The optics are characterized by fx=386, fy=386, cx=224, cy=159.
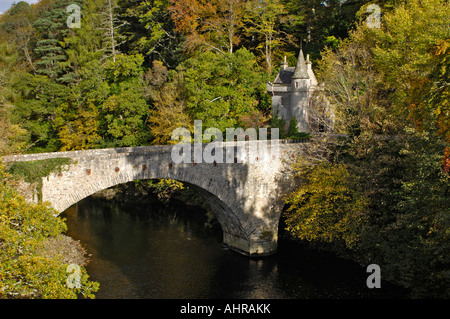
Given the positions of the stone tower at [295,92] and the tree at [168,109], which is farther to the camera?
the stone tower at [295,92]

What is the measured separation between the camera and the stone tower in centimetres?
2817

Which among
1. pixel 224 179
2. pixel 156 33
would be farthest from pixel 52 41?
pixel 224 179

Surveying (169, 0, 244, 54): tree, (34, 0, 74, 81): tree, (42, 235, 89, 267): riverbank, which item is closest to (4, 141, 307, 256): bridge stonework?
(42, 235, 89, 267): riverbank

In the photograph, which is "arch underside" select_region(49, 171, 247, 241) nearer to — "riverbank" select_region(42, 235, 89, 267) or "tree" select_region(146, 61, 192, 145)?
"riverbank" select_region(42, 235, 89, 267)

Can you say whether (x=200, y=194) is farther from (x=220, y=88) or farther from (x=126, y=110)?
(x=126, y=110)

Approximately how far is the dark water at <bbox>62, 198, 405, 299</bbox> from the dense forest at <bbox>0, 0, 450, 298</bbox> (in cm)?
148

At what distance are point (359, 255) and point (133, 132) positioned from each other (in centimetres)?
1888

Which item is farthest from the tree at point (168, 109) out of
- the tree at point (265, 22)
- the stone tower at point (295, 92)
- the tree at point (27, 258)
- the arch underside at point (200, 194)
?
the tree at point (27, 258)

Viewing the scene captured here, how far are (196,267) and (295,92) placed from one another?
49.1 feet

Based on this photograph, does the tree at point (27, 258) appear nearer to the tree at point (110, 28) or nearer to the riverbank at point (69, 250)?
the riverbank at point (69, 250)

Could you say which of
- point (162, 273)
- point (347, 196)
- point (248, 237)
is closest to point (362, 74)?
point (347, 196)

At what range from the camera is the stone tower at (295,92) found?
92.4 ft

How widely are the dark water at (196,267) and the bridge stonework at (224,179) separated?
154cm
